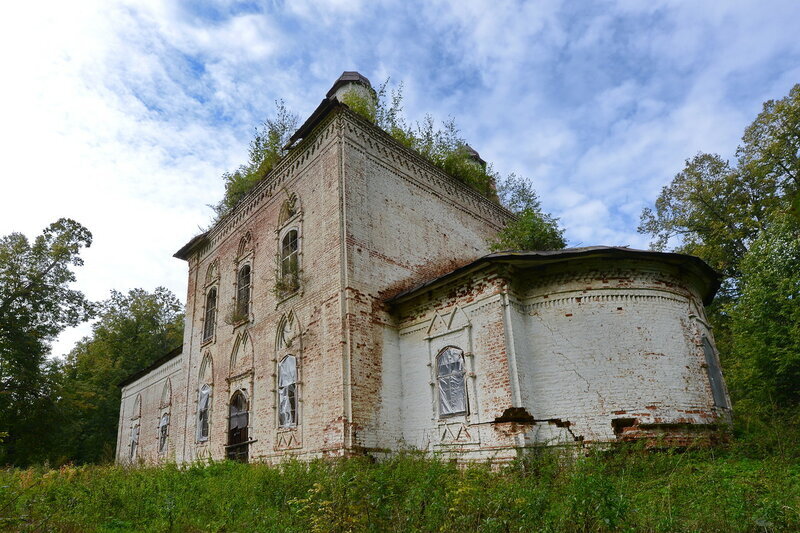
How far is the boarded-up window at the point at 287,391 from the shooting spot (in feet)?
37.4

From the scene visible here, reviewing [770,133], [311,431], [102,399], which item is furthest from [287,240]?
[102,399]

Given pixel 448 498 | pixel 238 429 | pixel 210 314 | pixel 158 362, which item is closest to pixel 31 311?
pixel 158 362

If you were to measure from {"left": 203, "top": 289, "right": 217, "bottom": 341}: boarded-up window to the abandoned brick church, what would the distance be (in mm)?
900

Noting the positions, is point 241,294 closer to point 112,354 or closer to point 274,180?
point 274,180

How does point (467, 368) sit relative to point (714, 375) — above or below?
above

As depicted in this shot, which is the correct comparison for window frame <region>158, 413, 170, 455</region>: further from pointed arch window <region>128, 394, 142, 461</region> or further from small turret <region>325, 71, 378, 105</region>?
small turret <region>325, 71, 378, 105</region>

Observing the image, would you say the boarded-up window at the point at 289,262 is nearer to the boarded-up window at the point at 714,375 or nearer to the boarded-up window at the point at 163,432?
the boarded-up window at the point at 714,375

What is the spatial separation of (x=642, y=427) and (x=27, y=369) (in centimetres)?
→ 2177

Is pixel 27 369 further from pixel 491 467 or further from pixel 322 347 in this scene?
pixel 491 467

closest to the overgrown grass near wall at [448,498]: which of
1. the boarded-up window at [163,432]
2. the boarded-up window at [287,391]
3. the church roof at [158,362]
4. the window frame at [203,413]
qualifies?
the boarded-up window at [287,391]

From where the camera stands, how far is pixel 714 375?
32.6ft

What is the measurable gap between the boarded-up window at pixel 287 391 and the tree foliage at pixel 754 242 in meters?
10.8

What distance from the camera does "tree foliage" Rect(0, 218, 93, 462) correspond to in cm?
1931

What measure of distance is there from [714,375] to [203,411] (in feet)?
44.5
